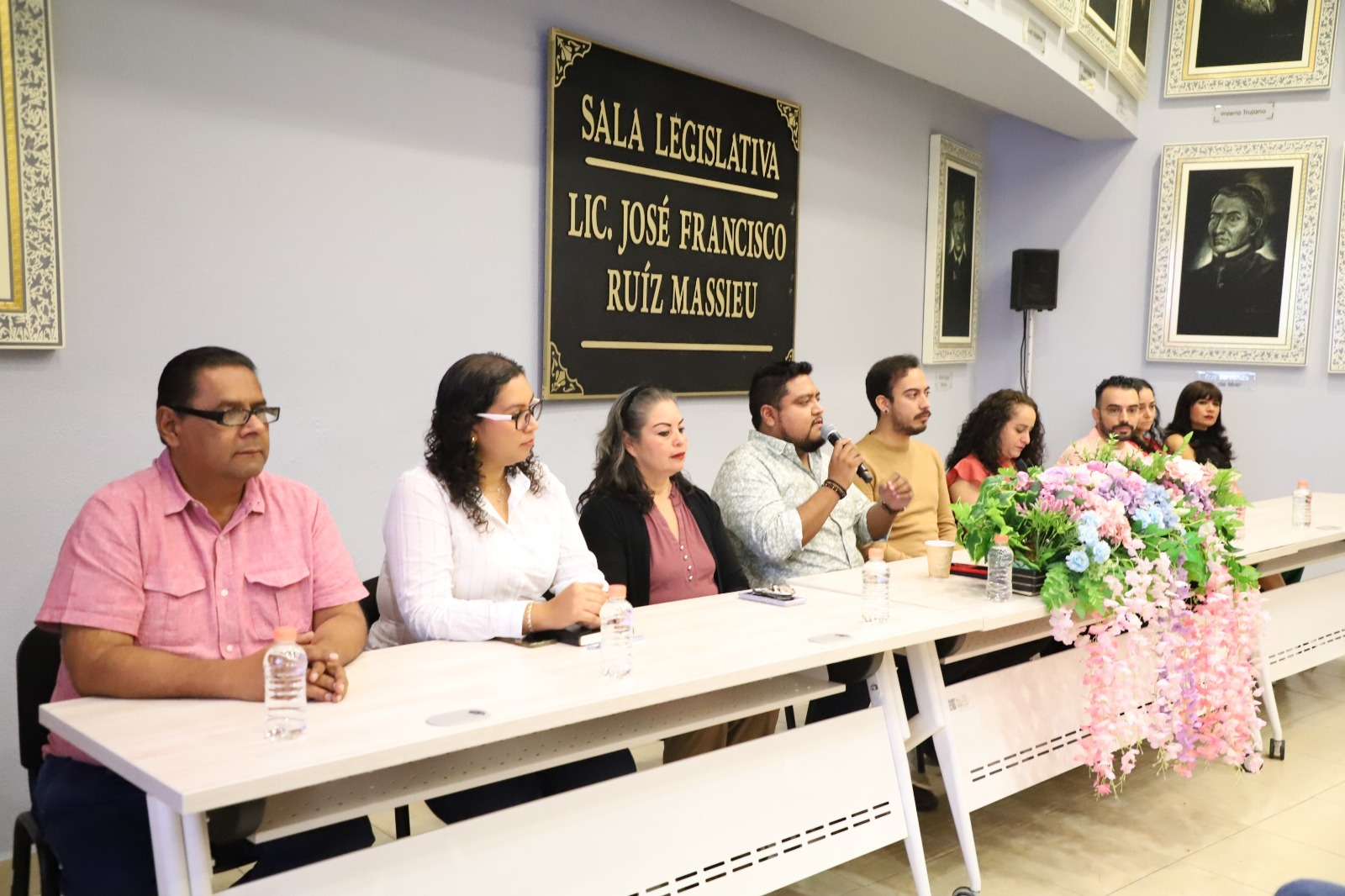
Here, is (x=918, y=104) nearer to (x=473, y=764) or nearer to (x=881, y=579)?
(x=881, y=579)

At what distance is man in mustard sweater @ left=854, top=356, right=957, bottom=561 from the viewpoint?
4.16 m

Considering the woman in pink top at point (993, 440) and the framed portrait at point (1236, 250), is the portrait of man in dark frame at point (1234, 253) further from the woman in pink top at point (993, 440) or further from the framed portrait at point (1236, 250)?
the woman in pink top at point (993, 440)

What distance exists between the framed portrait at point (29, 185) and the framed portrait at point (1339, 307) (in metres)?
6.86

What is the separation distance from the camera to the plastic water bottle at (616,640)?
7.17ft

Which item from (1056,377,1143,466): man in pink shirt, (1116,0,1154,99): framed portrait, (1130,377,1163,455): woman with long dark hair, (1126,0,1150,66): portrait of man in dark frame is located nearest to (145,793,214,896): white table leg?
(1056,377,1143,466): man in pink shirt

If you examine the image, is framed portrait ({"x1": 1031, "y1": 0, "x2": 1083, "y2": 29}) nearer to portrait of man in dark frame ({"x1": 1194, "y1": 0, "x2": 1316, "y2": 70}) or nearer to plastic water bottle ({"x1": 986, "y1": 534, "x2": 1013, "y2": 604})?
portrait of man in dark frame ({"x1": 1194, "y1": 0, "x2": 1316, "y2": 70})

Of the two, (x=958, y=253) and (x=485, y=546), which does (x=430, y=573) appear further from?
(x=958, y=253)

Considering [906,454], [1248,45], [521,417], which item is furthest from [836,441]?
[1248,45]

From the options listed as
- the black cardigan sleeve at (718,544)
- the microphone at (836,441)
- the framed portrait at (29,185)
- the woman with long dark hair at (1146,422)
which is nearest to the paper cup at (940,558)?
the microphone at (836,441)

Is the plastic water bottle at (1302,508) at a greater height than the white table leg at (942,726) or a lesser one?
greater

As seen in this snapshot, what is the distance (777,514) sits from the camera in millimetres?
3533

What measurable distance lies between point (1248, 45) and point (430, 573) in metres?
6.74

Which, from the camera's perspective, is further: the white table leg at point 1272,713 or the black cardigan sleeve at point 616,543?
the white table leg at point 1272,713

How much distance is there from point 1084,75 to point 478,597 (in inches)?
204
